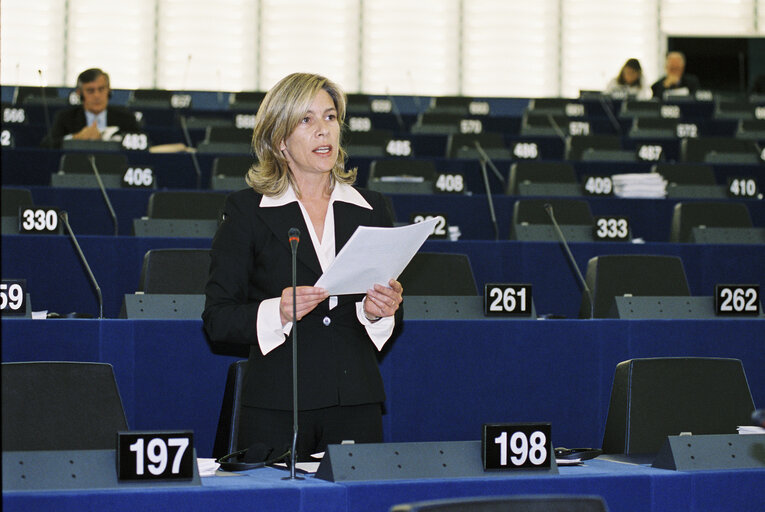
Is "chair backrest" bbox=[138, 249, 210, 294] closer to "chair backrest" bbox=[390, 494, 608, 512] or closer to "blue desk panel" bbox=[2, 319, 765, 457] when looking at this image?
"blue desk panel" bbox=[2, 319, 765, 457]

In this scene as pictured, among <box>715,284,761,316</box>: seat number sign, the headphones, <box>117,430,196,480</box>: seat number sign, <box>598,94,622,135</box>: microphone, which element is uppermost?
<box>598,94,622,135</box>: microphone

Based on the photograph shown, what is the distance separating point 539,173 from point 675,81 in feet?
16.8

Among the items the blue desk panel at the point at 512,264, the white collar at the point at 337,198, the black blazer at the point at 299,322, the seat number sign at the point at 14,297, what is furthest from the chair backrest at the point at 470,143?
the black blazer at the point at 299,322

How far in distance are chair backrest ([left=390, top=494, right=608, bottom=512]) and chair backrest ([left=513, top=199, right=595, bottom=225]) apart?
13.6 ft

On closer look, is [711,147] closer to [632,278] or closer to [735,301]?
[632,278]

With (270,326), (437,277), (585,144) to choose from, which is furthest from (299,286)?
(585,144)

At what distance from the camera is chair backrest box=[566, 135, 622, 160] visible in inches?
316

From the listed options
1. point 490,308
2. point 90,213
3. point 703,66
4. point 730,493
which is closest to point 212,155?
point 90,213

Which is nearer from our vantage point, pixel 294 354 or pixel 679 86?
pixel 294 354

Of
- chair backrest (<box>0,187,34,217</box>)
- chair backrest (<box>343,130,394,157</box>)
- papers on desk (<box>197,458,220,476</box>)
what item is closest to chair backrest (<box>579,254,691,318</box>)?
papers on desk (<box>197,458,220,476</box>)

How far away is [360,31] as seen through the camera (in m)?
12.6

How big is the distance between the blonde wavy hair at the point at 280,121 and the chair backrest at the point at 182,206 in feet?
9.56

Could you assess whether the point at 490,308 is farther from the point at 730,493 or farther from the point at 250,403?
the point at 730,493

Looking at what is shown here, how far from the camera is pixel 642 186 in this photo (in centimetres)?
643
